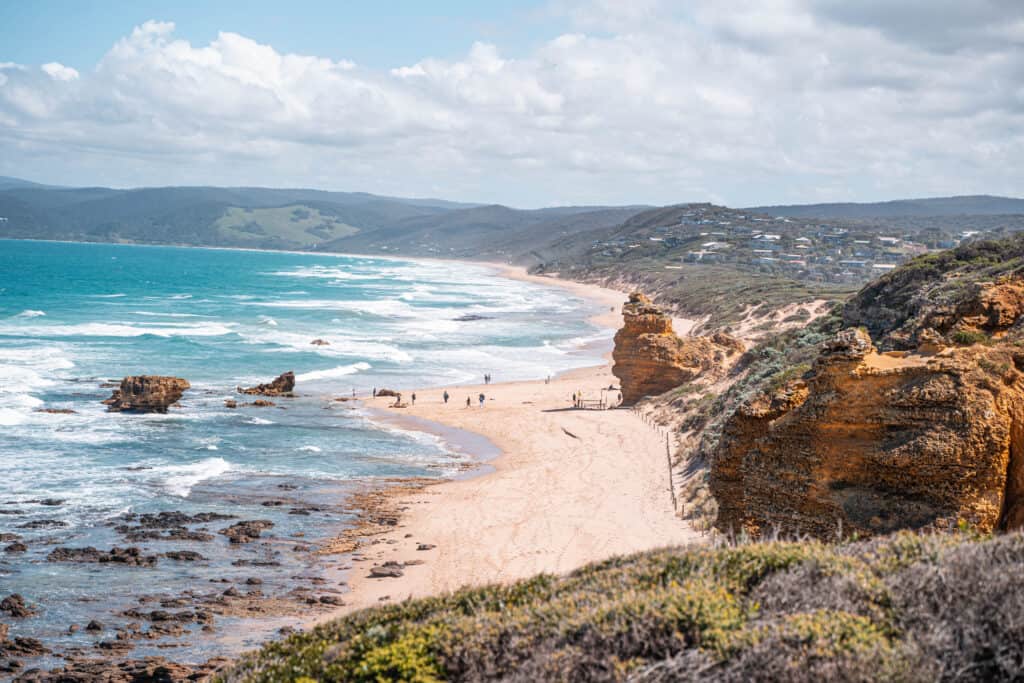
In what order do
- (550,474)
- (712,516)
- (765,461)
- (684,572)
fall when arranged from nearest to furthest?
1. (684,572)
2. (765,461)
3. (712,516)
4. (550,474)

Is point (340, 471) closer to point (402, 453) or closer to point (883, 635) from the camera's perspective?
point (402, 453)

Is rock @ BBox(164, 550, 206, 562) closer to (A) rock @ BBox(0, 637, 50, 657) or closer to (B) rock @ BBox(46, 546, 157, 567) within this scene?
(B) rock @ BBox(46, 546, 157, 567)

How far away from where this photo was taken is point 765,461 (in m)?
11.1

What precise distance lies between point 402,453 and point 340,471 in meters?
3.15

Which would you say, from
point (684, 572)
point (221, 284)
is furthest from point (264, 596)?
point (221, 284)

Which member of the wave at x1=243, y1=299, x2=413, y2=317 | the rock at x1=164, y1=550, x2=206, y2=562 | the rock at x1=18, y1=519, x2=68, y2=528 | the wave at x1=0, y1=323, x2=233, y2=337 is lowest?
the rock at x1=164, y1=550, x2=206, y2=562

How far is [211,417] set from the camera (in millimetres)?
33125

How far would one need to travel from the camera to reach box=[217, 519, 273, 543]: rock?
773 inches

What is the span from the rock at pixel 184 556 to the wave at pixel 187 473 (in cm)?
455

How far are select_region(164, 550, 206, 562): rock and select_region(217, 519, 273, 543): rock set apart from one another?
110 cm

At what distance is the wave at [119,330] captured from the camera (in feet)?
181

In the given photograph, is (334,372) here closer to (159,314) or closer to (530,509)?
(530,509)

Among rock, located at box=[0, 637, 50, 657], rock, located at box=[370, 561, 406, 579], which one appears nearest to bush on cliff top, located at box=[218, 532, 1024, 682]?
rock, located at box=[0, 637, 50, 657]

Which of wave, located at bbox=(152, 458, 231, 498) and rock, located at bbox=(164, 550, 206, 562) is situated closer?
rock, located at bbox=(164, 550, 206, 562)
